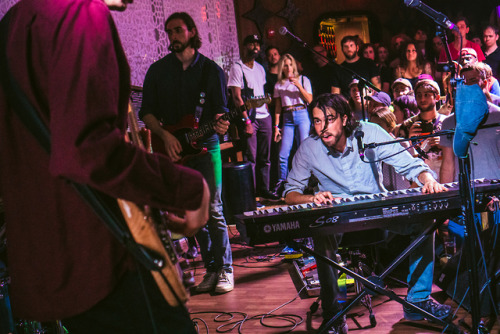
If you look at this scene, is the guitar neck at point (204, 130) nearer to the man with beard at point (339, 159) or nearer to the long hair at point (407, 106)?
the man with beard at point (339, 159)

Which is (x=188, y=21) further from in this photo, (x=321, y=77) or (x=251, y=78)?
(x=321, y=77)

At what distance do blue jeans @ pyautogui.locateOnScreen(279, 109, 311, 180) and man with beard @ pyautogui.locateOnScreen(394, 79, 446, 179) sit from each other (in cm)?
267

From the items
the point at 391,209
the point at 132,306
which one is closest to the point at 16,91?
the point at 132,306

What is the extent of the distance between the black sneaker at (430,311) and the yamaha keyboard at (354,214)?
639 mm

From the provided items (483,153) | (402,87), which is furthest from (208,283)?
(402,87)

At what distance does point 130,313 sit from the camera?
132cm

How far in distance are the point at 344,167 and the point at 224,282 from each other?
1.47 meters

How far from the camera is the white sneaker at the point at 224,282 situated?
14.0ft

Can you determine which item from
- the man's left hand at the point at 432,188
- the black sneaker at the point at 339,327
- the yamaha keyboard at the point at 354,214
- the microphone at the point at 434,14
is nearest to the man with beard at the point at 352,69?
the man's left hand at the point at 432,188

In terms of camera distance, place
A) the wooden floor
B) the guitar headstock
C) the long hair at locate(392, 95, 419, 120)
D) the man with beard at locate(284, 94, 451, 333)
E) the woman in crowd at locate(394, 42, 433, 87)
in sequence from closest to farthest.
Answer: the wooden floor → the man with beard at locate(284, 94, 451, 333) → the guitar headstock → the long hair at locate(392, 95, 419, 120) → the woman in crowd at locate(394, 42, 433, 87)

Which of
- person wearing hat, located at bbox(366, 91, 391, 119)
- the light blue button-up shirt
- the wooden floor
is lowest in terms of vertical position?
the wooden floor

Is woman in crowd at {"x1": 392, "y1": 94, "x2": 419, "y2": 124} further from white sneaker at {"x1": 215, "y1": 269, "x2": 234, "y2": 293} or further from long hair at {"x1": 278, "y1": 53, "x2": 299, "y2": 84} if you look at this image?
white sneaker at {"x1": 215, "y1": 269, "x2": 234, "y2": 293}

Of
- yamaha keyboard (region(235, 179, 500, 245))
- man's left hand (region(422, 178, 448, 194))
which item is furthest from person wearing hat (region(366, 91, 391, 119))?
yamaha keyboard (region(235, 179, 500, 245))

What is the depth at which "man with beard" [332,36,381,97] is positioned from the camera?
7887 mm
